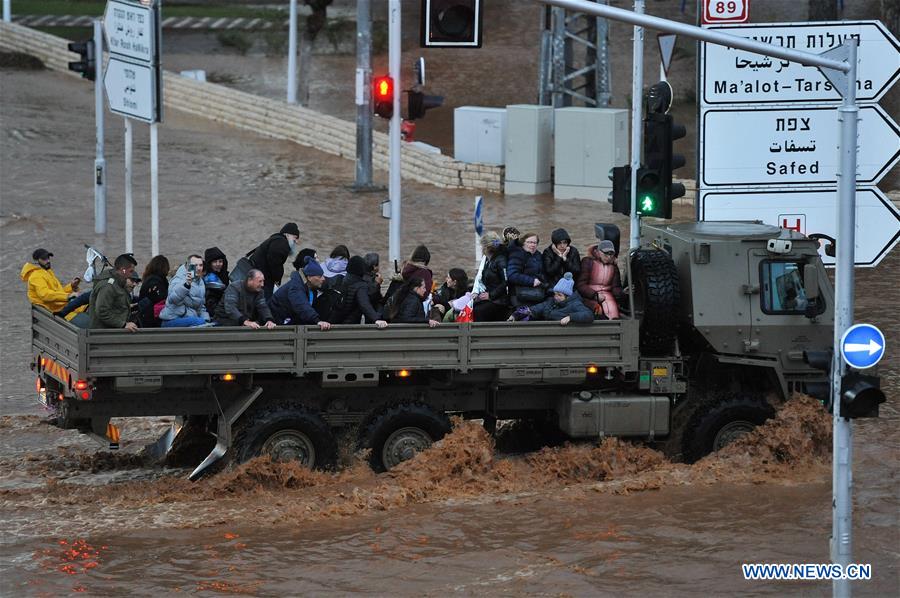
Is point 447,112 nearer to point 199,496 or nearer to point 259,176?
point 259,176

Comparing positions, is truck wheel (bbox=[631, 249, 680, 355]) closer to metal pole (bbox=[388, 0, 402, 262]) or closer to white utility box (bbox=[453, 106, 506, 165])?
metal pole (bbox=[388, 0, 402, 262])

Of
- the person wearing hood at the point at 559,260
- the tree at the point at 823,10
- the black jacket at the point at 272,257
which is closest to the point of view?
the person wearing hood at the point at 559,260

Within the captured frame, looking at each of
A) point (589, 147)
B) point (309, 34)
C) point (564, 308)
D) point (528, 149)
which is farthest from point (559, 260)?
point (309, 34)

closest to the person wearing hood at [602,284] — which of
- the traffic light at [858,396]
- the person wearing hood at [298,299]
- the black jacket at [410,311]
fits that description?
the black jacket at [410,311]

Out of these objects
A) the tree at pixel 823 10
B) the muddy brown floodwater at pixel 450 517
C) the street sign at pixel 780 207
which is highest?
the tree at pixel 823 10

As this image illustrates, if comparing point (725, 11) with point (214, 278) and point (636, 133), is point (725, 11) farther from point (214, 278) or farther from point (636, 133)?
point (214, 278)

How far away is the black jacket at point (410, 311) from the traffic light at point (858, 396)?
4925 millimetres

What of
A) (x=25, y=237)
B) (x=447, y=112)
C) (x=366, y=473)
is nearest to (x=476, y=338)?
(x=366, y=473)

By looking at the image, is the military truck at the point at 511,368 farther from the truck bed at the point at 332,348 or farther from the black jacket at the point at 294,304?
the black jacket at the point at 294,304

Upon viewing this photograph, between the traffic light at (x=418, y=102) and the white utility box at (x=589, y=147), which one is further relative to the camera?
the white utility box at (x=589, y=147)

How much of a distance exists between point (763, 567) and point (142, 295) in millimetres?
6346

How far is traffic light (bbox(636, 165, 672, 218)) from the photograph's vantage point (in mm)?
16500

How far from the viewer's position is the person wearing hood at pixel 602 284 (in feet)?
48.0

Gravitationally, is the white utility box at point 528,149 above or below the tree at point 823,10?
below
